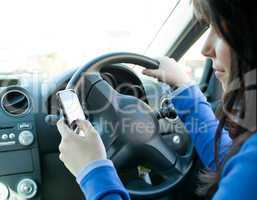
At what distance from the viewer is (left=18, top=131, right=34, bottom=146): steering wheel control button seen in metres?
1.44

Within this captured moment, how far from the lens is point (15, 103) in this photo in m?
1.49

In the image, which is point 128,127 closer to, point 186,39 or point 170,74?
point 170,74

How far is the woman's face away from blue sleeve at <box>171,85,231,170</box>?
328mm

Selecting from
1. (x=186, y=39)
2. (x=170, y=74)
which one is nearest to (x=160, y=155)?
(x=170, y=74)

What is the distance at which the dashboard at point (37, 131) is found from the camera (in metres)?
1.44

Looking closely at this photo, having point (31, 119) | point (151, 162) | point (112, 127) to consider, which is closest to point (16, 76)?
point (31, 119)

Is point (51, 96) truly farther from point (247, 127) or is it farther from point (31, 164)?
point (247, 127)

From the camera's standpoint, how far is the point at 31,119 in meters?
1.47

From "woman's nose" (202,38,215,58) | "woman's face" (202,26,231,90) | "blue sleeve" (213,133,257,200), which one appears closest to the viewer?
"blue sleeve" (213,133,257,200)

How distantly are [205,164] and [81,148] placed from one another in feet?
1.61

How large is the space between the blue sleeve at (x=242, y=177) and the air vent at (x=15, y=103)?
0.80 metres

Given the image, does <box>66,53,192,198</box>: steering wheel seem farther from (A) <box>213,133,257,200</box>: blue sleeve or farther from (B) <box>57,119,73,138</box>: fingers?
(A) <box>213,133,257,200</box>: blue sleeve

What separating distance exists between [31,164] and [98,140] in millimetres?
467

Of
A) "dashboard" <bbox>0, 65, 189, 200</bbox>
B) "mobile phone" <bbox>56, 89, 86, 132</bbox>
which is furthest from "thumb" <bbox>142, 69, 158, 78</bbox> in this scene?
"mobile phone" <bbox>56, 89, 86, 132</bbox>
